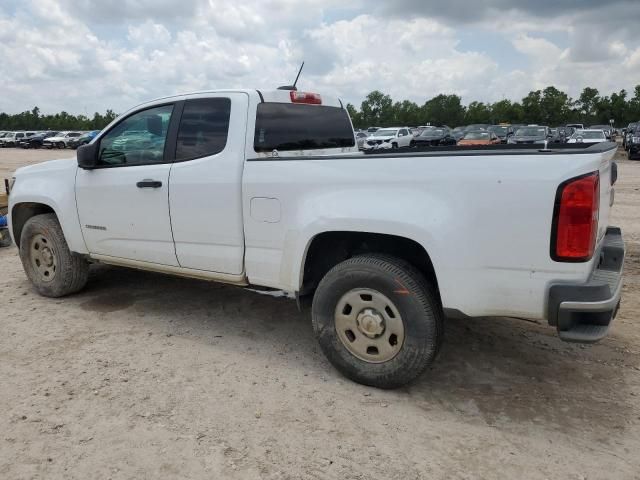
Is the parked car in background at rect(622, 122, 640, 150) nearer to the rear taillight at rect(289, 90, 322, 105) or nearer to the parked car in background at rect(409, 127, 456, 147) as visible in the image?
the parked car in background at rect(409, 127, 456, 147)

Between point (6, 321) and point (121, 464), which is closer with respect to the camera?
point (121, 464)

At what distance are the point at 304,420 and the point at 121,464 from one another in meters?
1.01

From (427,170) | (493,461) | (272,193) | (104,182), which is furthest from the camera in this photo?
(104,182)

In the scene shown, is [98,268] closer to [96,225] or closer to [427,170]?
[96,225]

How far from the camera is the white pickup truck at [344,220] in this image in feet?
9.37

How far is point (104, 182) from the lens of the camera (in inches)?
184

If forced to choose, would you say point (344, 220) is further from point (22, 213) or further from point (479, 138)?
point (479, 138)

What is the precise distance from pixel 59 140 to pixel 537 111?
56091 millimetres

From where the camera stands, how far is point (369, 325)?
3443 mm

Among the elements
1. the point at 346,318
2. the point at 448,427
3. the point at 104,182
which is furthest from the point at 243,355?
the point at 104,182

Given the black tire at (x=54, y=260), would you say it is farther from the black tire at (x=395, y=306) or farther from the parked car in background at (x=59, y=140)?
the parked car in background at (x=59, y=140)

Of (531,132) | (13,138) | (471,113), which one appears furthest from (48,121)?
(531,132)

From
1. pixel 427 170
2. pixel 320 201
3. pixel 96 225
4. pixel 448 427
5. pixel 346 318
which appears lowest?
pixel 448 427

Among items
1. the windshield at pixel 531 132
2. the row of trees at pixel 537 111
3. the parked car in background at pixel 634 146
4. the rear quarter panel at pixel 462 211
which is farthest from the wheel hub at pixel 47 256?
the row of trees at pixel 537 111
